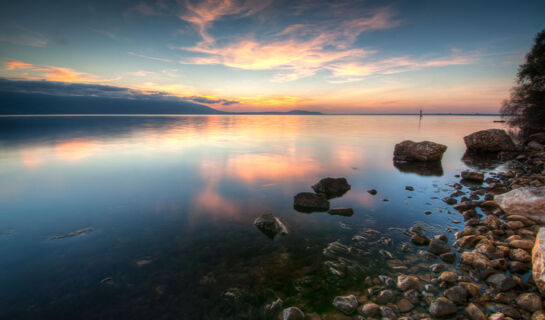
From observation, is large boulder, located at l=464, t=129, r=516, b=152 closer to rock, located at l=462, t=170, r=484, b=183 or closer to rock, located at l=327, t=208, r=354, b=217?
rock, located at l=462, t=170, r=484, b=183

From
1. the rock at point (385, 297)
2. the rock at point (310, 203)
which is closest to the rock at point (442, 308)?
the rock at point (385, 297)

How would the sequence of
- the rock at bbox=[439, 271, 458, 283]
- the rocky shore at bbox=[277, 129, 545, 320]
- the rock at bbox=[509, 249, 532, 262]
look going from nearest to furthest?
the rocky shore at bbox=[277, 129, 545, 320], the rock at bbox=[439, 271, 458, 283], the rock at bbox=[509, 249, 532, 262]

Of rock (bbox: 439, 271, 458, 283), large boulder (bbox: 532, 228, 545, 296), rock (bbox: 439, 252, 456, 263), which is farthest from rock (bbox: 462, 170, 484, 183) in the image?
rock (bbox: 439, 271, 458, 283)

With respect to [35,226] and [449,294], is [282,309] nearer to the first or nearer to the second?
[449,294]

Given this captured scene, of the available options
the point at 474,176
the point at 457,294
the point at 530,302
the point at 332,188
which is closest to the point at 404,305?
the point at 457,294

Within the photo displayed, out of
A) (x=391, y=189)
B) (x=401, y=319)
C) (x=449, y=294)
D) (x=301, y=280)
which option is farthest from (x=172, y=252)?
(x=391, y=189)

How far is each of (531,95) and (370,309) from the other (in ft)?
112

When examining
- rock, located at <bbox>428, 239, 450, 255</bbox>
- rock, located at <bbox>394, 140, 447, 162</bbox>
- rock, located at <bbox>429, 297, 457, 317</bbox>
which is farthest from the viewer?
rock, located at <bbox>394, 140, 447, 162</bbox>

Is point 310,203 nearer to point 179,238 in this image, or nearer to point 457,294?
point 179,238

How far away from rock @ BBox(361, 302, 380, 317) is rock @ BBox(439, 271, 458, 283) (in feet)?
6.24

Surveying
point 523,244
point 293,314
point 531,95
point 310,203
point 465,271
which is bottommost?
point 293,314

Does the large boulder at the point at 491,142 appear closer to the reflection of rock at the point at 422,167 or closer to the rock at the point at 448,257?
the reflection of rock at the point at 422,167

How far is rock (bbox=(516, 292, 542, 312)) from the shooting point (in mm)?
4197

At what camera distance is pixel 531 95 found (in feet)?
80.8
